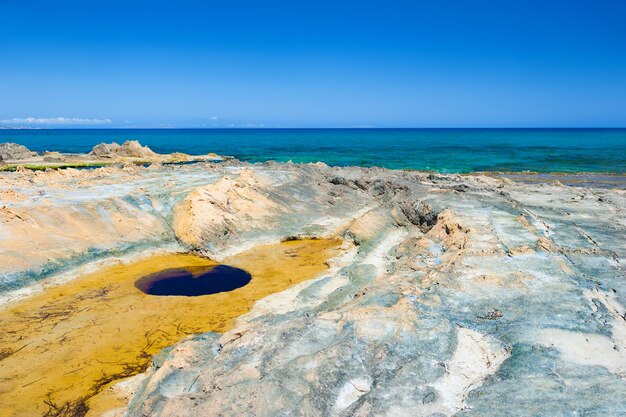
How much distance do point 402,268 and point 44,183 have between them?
1604 cm

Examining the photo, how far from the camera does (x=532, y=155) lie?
55562mm

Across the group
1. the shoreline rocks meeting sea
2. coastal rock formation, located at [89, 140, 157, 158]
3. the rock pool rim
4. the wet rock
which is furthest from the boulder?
the wet rock

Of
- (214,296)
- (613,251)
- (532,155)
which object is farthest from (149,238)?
(532,155)

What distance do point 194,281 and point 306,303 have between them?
412 centimetres

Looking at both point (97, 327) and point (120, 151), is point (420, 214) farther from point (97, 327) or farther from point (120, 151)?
point (120, 151)

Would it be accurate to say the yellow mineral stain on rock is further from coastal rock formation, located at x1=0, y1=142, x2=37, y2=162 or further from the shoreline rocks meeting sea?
coastal rock formation, located at x1=0, y1=142, x2=37, y2=162

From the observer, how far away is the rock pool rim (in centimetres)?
1238

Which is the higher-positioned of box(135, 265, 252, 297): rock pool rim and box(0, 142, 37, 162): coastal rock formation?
box(0, 142, 37, 162): coastal rock formation

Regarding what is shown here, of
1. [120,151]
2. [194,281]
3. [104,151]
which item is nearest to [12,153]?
[104,151]

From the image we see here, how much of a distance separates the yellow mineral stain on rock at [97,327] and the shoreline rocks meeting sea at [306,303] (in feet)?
0.16

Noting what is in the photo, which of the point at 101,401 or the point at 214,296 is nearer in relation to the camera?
the point at 101,401

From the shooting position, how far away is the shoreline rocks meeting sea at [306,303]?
6141mm

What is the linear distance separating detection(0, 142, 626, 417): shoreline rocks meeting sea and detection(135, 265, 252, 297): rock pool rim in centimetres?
16

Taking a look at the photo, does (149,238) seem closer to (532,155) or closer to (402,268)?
(402,268)
